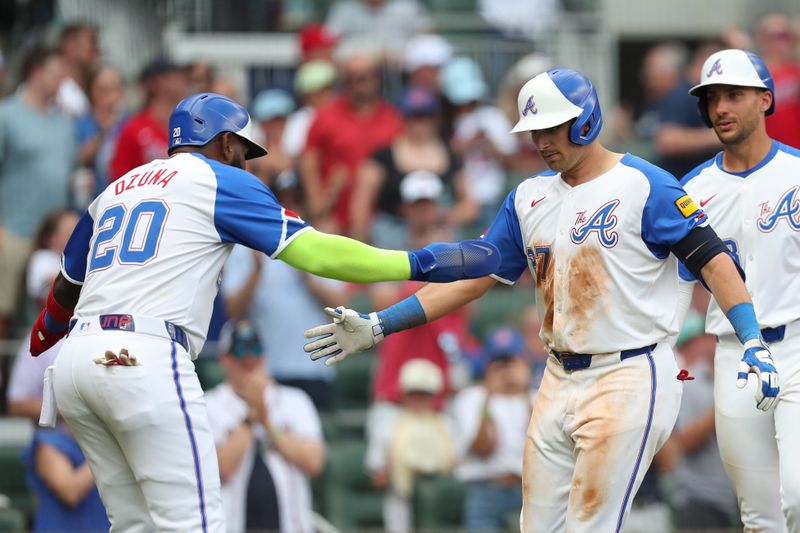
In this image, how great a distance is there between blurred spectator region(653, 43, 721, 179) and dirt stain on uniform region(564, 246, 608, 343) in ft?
22.4

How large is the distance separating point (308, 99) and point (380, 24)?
207cm

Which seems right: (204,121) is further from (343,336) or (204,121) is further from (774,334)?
(774,334)

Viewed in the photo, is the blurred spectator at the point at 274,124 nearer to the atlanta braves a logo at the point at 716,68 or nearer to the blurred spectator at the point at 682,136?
the blurred spectator at the point at 682,136

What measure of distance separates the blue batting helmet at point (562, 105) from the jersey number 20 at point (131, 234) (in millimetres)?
1693

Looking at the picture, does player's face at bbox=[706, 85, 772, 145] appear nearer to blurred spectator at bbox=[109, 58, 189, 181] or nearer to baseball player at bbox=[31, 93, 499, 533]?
baseball player at bbox=[31, 93, 499, 533]

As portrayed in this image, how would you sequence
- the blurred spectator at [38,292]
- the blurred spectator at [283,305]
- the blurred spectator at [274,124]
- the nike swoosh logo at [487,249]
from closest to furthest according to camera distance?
1. the nike swoosh logo at [487,249]
2. the blurred spectator at [38,292]
3. the blurred spectator at [283,305]
4. the blurred spectator at [274,124]

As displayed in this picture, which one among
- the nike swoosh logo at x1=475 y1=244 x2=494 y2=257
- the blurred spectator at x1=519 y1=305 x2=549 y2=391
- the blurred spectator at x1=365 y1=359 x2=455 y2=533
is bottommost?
the blurred spectator at x1=365 y1=359 x2=455 y2=533

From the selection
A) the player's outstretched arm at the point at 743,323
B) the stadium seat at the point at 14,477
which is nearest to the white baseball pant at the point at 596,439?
the player's outstretched arm at the point at 743,323

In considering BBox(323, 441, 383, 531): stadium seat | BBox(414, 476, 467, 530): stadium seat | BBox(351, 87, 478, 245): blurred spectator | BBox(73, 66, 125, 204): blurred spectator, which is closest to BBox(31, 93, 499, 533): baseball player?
BBox(414, 476, 467, 530): stadium seat

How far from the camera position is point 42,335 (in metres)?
7.43

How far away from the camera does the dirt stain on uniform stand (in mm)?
6508

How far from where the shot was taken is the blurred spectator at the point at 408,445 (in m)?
10.6

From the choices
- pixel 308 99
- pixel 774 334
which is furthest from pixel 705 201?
pixel 308 99

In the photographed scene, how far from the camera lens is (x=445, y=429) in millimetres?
10844
